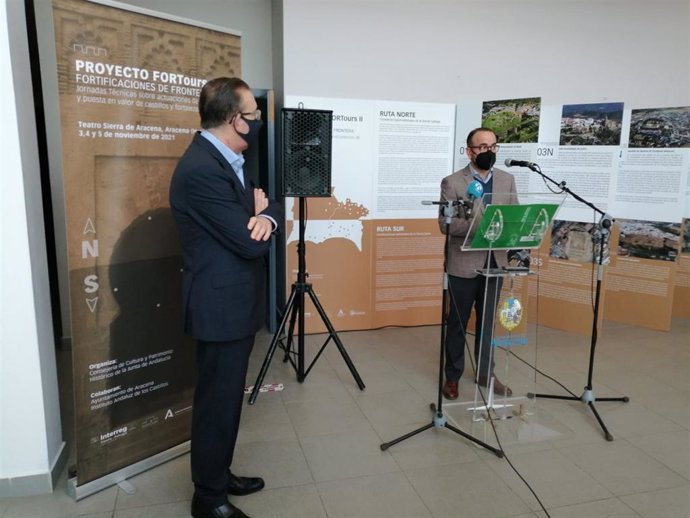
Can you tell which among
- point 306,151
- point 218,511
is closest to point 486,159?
point 306,151

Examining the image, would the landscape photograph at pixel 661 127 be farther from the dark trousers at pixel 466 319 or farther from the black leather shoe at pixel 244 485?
the black leather shoe at pixel 244 485

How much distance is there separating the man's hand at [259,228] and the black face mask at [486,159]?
1.62 m

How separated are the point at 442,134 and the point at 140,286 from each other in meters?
3.20

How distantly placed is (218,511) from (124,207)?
1.36 m

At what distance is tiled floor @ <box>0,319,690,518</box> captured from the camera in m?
2.28

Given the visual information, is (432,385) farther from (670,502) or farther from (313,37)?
(313,37)

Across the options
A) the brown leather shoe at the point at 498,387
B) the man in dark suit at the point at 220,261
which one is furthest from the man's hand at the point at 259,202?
the brown leather shoe at the point at 498,387

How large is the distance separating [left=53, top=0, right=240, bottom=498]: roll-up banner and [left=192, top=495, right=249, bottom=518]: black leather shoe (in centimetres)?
54

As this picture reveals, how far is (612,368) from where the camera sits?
3.95m

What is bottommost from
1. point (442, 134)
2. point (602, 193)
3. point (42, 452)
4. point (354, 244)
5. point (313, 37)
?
point (42, 452)

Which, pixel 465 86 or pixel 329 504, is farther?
pixel 465 86

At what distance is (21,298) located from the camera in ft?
7.32

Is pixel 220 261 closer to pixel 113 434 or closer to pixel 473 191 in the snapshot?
pixel 113 434

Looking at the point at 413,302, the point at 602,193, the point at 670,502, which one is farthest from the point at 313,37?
the point at 670,502
